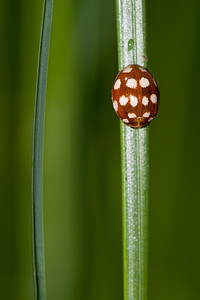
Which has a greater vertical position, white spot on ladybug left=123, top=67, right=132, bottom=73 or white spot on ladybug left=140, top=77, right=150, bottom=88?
white spot on ladybug left=140, top=77, right=150, bottom=88

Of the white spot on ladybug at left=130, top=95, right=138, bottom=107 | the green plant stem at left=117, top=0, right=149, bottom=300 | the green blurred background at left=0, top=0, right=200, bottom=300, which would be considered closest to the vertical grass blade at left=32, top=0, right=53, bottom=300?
the green plant stem at left=117, top=0, right=149, bottom=300

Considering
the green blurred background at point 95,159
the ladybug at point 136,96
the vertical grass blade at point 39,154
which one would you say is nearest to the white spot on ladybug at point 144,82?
the ladybug at point 136,96

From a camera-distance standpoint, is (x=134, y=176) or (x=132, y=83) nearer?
(x=134, y=176)

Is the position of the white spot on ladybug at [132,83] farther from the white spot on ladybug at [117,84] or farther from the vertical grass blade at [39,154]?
the vertical grass blade at [39,154]

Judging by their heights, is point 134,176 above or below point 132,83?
below

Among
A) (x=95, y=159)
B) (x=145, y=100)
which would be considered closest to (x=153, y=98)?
(x=145, y=100)

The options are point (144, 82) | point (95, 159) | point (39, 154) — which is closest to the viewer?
point (39, 154)

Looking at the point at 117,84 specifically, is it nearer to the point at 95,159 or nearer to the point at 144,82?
the point at 144,82

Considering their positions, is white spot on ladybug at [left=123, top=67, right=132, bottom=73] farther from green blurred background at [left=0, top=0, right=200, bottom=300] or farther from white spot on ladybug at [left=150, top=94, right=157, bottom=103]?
green blurred background at [left=0, top=0, right=200, bottom=300]
